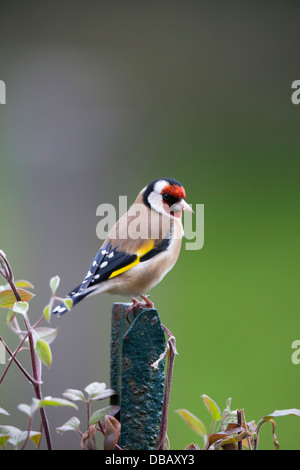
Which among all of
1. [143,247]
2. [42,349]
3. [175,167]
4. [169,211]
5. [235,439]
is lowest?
[235,439]

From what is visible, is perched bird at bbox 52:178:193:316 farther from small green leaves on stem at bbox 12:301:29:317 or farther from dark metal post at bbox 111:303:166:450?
small green leaves on stem at bbox 12:301:29:317

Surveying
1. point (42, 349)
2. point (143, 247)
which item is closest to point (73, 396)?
point (42, 349)

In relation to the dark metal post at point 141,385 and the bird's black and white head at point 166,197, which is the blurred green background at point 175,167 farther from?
the dark metal post at point 141,385

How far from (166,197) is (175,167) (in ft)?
6.40

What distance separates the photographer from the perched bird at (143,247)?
4.91 feet

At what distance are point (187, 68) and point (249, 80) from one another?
0.41 m

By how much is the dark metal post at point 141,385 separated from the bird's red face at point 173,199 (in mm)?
655

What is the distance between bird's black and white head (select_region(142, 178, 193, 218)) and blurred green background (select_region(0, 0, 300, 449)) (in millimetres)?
1135

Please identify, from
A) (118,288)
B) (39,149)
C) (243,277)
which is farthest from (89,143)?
(118,288)

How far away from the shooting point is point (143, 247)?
1.63 meters

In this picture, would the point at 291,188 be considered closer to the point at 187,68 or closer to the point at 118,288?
the point at 187,68

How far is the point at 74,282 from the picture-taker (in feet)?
9.02

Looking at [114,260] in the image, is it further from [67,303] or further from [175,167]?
[175,167]

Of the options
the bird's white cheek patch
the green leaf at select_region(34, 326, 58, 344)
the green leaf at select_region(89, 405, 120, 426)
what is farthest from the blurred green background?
the green leaf at select_region(34, 326, 58, 344)
